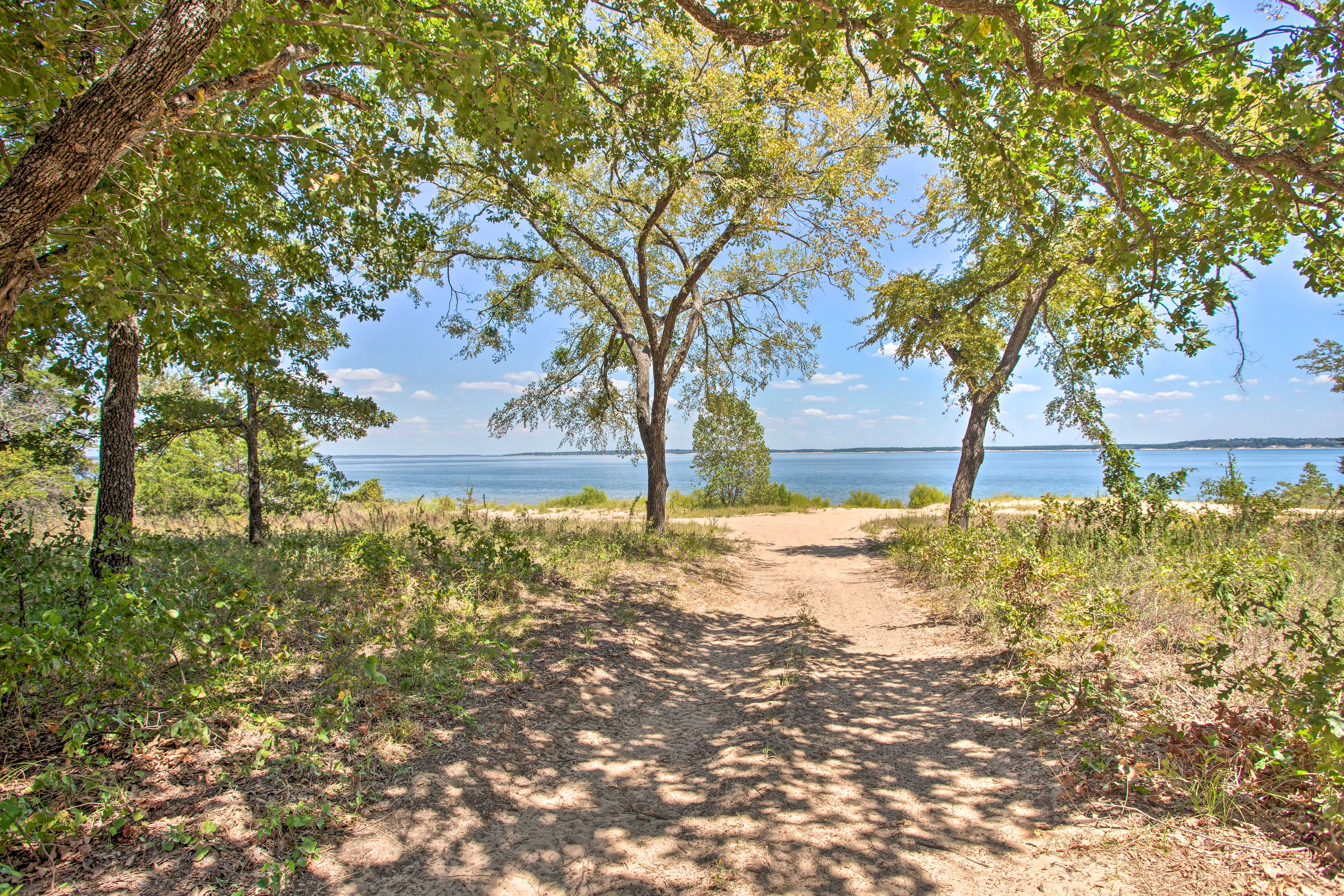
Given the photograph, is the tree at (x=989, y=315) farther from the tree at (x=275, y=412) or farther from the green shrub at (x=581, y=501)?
the green shrub at (x=581, y=501)

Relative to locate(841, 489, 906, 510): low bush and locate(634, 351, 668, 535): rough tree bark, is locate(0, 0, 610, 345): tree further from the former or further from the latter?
locate(841, 489, 906, 510): low bush

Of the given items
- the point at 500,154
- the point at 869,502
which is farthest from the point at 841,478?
the point at 500,154

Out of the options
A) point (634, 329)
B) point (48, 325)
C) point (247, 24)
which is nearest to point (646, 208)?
point (634, 329)

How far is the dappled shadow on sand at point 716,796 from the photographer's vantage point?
2732 mm

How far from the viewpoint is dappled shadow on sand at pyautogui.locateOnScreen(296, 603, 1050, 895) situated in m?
2.73

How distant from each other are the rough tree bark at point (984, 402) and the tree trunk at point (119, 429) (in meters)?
13.3

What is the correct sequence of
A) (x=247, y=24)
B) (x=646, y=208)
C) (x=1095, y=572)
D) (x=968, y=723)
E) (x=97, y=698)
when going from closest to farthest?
1. (x=97, y=698)
2. (x=968, y=723)
3. (x=247, y=24)
4. (x=1095, y=572)
5. (x=646, y=208)

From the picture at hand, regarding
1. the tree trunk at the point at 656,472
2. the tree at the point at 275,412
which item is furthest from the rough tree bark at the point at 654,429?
the tree at the point at 275,412

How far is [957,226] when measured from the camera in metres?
13.5

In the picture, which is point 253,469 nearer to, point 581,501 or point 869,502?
point 581,501

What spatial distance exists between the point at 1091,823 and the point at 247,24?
25.6ft

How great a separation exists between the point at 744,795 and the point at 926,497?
30.3m

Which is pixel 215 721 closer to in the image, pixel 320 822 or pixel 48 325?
pixel 320 822

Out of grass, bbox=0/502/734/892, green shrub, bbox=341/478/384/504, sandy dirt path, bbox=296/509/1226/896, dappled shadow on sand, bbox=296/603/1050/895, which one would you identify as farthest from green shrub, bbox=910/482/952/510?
grass, bbox=0/502/734/892
